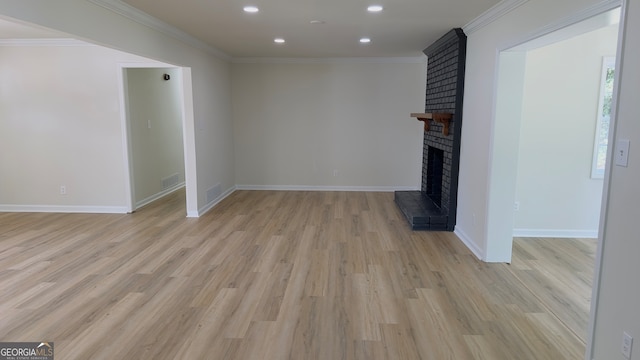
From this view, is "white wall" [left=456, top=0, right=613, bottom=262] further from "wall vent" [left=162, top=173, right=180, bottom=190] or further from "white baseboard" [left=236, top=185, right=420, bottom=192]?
"wall vent" [left=162, top=173, right=180, bottom=190]

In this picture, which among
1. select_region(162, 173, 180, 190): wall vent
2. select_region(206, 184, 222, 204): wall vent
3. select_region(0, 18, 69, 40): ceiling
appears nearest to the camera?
select_region(0, 18, 69, 40): ceiling

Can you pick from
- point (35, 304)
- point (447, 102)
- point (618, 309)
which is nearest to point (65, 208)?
point (35, 304)

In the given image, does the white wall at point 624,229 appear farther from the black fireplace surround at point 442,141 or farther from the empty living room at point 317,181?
the black fireplace surround at point 442,141

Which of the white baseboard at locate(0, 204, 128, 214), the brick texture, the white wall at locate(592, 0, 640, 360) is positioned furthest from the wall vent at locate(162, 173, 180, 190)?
the white wall at locate(592, 0, 640, 360)

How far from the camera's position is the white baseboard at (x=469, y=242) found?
4.00 meters

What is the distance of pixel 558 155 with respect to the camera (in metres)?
4.50

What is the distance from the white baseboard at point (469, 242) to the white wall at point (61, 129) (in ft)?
15.0

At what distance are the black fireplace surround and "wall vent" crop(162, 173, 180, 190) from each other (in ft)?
13.0

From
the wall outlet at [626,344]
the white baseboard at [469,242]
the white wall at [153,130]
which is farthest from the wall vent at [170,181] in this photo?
the wall outlet at [626,344]

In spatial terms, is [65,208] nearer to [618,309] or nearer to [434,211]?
[434,211]

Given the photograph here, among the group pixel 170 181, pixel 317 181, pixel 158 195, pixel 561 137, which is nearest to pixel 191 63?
pixel 158 195

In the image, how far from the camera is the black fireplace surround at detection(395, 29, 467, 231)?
15.3 feet

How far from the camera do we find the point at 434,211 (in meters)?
5.20

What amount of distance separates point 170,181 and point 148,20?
368cm
